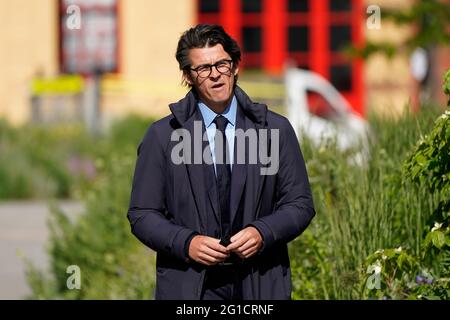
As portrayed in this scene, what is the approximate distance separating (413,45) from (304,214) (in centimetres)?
1408

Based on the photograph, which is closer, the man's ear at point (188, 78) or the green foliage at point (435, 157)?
the man's ear at point (188, 78)

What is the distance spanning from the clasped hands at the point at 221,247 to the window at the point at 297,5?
23.7 meters

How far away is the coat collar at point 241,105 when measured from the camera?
3.87 m

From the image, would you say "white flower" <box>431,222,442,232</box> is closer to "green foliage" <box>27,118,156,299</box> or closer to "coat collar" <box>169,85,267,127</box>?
"coat collar" <box>169,85,267,127</box>

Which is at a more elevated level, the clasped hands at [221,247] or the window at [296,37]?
the window at [296,37]

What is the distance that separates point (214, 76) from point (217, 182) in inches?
12.6

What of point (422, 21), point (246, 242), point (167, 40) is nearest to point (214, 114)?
point (246, 242)

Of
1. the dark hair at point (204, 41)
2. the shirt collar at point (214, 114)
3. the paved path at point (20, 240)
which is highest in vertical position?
the dark hair at point (204, 41)

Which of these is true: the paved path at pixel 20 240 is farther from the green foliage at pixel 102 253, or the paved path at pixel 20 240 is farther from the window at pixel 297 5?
→ the window at pixel 297 5

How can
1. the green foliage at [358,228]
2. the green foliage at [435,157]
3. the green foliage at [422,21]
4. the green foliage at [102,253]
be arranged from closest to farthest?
the green foliage at [435,157], the green foliage at [358,228], the green foliage at [102,253], the green foliage at [422,21]

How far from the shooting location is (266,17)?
89.2 feet

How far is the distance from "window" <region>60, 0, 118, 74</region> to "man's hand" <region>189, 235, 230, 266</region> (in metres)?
23.4

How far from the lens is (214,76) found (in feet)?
12.6

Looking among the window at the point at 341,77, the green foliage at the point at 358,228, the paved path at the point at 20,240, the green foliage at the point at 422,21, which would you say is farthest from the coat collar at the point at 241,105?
the window at the point at 341,77
